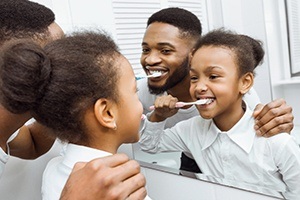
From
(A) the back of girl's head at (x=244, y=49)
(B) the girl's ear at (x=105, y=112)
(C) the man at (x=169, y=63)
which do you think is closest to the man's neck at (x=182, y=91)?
(C) the man at (x=169, y=63)

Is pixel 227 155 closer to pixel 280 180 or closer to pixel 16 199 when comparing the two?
pixel 280 180

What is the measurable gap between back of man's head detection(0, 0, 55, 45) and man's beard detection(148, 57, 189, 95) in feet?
0.91

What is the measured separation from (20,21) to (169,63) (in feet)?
1.05

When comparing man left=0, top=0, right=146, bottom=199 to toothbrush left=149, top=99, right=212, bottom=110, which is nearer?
man left=0, top=0, right=146, bottom=199

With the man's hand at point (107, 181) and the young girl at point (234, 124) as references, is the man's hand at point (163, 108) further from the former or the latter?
the man's hand at point (107, 181)

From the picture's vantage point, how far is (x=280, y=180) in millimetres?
546

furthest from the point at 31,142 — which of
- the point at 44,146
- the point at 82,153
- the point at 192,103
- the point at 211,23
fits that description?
the point at 211,23

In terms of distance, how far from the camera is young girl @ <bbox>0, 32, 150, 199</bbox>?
423mm

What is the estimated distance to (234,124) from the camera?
0.59 meters

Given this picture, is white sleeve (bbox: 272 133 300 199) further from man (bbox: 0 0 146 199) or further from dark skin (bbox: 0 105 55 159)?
dark skin (bbox: 0 105 55 159)

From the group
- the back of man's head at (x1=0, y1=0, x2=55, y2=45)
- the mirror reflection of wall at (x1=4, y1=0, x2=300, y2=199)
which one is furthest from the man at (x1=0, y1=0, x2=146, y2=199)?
the mirror reflection of wall at (x1=4, y1=0, x2=300, y2=199)

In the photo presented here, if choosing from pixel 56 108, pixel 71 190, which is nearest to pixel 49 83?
pixel 56 108

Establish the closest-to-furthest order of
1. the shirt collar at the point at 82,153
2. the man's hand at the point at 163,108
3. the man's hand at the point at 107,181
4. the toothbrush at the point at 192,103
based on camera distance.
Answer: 1. the man's hand at the point at 107,181
2. the shirt collar at the point at 82,153
3. the toothbrush at the point at 192,103
4. the man's hand at the point at 163,108

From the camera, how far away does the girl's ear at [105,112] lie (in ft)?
1.52
